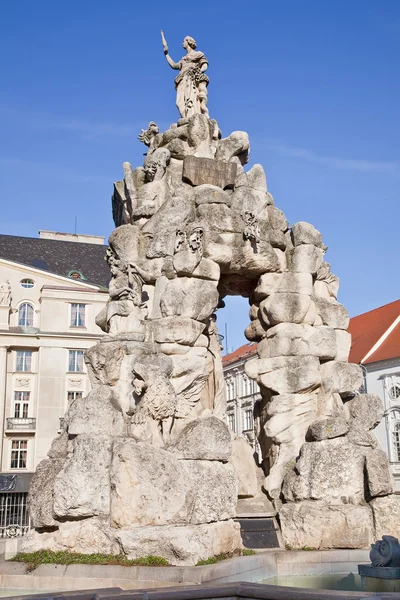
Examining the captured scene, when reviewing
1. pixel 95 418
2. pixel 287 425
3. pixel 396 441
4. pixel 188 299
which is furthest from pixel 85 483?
pixel 396 441

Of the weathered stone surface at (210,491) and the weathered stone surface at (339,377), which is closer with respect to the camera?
the weathered stone surface at (210,491)

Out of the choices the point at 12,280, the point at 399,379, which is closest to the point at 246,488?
the point at 399,379

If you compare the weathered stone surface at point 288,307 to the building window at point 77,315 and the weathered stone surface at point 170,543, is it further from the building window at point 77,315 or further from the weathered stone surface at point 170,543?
the building window at point 77,315

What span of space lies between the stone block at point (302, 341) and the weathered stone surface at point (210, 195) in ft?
6.82

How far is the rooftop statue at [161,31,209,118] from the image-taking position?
12.4 meters

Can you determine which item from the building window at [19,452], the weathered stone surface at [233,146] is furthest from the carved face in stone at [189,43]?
the building window at [19,452]

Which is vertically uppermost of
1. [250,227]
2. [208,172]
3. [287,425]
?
[208,172]

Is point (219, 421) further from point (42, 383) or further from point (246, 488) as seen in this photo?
point (42, 383)

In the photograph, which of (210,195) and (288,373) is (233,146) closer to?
(210,195)

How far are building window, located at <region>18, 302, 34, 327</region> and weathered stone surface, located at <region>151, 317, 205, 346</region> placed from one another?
33227 mm

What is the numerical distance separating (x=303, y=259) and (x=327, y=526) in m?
3.98

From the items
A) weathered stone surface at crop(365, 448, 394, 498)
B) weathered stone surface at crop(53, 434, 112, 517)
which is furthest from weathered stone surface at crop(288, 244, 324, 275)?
weathered stone surface at crop(53, 434, 112, 517)

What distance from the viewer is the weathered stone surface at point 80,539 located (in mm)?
7730

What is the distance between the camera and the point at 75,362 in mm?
41250
